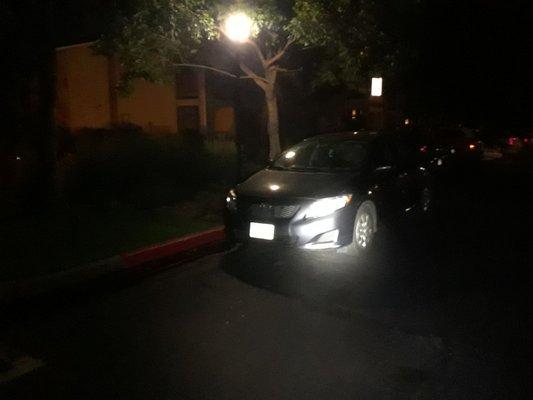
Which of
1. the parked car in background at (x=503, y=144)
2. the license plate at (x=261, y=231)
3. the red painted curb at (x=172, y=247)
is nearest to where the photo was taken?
the license plate at (x=261, y=231)

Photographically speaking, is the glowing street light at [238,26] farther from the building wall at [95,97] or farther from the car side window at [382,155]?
the building wall at [95,97]

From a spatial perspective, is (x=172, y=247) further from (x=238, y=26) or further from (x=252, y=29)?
(x=252, y=29)

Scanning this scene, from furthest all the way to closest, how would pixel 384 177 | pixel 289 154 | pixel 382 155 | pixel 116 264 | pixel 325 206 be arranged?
pixel 289 154 < pixel 382 155 < pixel 384 177 < pixel 116 264 < pixel 325 206

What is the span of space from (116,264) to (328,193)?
106 inches

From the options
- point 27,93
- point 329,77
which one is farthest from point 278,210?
point 27,93

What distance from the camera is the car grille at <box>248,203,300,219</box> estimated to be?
786cm

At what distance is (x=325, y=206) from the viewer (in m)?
7.91

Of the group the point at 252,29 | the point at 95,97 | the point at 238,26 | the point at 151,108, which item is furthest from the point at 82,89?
the point at 238,26

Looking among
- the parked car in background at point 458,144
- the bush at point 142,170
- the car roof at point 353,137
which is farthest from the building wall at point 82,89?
the car roof at point 353,137

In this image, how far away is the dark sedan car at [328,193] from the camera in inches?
309

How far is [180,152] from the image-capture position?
46.7 ft

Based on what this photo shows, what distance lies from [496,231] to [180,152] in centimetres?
676

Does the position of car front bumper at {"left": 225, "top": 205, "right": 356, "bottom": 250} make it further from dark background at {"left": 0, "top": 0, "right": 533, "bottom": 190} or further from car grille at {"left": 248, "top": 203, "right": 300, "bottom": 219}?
dark background at {"left": 0, "top": 0, "right": 533, "bottom": 190}

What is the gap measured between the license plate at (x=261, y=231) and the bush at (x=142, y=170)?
438 centimetres
